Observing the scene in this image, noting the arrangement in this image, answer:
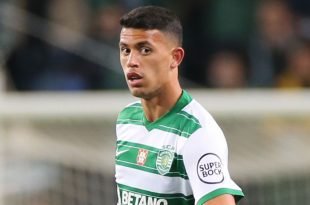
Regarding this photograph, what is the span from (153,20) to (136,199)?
840 millimetres

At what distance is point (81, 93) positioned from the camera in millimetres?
9945

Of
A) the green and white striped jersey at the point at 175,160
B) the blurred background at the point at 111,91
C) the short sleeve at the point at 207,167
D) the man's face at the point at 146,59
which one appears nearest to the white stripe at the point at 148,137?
the green and white striped jersey at the point at 175,160

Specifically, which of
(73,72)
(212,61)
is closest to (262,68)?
(212,61)

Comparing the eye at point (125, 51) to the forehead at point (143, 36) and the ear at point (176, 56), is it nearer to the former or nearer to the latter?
the forehead at point (143, 36)

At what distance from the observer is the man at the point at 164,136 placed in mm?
5152

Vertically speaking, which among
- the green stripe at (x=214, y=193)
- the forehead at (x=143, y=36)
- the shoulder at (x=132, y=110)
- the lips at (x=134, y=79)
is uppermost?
the forehead at (x=143, y=36)

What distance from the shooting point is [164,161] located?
532cm

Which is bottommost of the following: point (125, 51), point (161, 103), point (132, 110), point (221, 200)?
point (221, 200)

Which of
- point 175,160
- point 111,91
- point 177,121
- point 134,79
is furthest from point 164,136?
point 111,91

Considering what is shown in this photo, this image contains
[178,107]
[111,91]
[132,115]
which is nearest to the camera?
[178,107]

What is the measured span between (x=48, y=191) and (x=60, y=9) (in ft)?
9.15

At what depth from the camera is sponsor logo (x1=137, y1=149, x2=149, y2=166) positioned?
5478 millimetres

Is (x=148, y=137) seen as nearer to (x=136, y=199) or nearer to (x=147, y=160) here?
(x=147, y=160)

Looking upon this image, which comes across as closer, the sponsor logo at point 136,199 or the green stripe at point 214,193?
the green stripe at point 214,193
